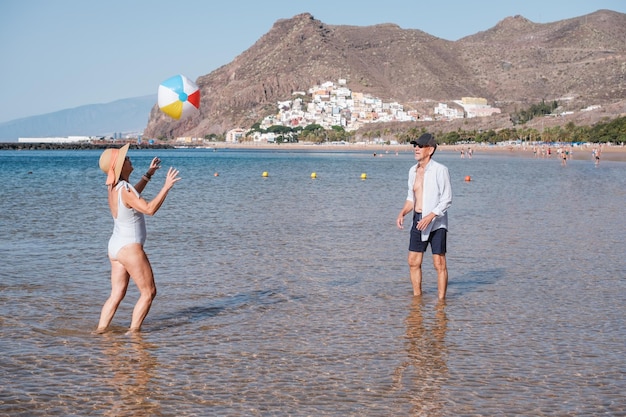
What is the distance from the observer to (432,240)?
356 inches

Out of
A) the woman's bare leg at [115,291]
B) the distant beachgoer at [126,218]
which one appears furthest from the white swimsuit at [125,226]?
the woman's bare leg at [115,291]

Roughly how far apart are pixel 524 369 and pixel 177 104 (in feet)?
16.9

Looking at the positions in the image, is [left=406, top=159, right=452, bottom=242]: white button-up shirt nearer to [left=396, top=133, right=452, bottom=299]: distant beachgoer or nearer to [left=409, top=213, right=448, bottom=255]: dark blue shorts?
[left=396, top=133, right=452, bottom=299]: distant beachgoer

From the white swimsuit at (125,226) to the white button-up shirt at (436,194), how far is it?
126 inches

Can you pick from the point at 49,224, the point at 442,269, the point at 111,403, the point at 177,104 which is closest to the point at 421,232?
the point at 442,269

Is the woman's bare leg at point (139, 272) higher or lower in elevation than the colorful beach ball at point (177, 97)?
lower

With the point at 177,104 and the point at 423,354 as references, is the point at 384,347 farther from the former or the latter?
the point at 177,104

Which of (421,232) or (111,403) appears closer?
(111,403)

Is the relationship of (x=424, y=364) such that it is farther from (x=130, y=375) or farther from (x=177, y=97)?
(x=177, y=97)

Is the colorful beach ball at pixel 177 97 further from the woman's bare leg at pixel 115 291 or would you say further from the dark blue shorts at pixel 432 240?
the dark blue shorts at pixel 432 240

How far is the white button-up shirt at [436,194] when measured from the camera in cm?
874

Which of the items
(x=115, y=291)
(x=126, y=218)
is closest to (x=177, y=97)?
(x=126, y=218)

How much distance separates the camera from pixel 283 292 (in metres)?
10.2

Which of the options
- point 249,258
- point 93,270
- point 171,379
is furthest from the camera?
point 249,258
